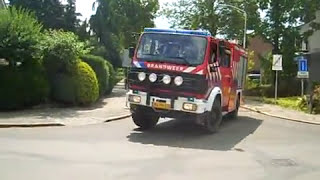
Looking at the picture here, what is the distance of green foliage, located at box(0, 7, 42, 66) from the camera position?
1883 centimetres

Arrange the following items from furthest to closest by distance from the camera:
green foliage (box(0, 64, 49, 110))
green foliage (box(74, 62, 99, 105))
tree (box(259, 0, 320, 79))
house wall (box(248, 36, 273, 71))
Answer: house wall (box(248, 36, 273, 71)), tree (box(259, 0, 320, 79)), green foliage (box(74, 62, 99, 105)), green foliage (box(0, 64, 49, 110))

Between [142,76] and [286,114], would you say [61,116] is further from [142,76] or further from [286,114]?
[286,114]

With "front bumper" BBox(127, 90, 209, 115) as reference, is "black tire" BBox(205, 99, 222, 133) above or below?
below

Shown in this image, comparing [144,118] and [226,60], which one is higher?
[226,60]

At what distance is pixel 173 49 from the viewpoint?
46.6ft

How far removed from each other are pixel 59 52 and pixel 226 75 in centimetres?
741

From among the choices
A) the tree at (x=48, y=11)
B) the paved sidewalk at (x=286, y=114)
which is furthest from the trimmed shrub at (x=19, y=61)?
the tree at (x=48, y=11)

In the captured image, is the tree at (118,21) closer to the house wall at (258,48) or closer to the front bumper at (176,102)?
the house wall at (258,48)

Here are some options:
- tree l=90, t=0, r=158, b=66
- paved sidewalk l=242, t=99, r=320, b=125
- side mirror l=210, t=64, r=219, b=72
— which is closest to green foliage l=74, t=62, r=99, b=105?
paved sidewalk l=242, t=99, r=320, b=125

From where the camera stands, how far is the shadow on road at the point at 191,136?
42.9ft

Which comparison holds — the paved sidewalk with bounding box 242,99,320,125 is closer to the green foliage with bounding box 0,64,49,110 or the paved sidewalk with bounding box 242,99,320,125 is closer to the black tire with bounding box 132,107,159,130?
the black tire with bounding box 132,107,159,130

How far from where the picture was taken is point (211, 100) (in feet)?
47.3

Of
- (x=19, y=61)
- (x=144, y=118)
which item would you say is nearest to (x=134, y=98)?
(x=144, y=118)

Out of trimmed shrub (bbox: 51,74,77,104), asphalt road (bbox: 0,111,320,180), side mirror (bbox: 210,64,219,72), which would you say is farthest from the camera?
trimmed shrub (bbox: 51,74,77,104)
